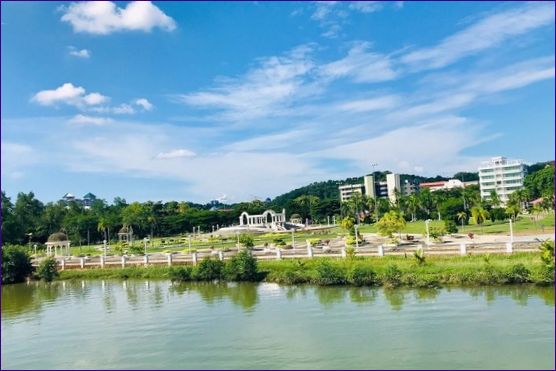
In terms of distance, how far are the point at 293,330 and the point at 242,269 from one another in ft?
37.9

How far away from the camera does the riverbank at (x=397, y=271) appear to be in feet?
71.7

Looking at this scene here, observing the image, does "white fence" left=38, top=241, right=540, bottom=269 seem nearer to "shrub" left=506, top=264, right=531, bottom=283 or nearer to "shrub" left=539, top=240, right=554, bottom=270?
"shrub" left=506, top=264, right=531, bottom=283

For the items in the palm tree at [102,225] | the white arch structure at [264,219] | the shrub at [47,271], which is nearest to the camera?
the shrub at [47,271]

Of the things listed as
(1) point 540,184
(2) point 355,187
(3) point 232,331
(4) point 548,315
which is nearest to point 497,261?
(4) point 548,315

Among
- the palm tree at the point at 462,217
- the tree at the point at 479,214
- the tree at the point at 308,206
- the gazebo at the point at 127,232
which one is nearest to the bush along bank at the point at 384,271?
the palm tree at the point at 462,217

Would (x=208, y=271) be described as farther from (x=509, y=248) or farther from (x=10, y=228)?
(x=10, y=228)

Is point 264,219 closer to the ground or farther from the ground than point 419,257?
farther from the ground

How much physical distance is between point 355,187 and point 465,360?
418ft

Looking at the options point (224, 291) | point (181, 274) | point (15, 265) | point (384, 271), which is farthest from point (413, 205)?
point (15, 265)

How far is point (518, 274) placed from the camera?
21578mm

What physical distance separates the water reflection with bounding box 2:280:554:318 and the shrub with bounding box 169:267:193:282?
0.58m

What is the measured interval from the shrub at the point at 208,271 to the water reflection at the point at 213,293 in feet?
2.14

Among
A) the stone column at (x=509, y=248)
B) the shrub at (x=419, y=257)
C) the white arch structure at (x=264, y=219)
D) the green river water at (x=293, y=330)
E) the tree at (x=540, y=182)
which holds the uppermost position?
the tree at (x=540, y=182)

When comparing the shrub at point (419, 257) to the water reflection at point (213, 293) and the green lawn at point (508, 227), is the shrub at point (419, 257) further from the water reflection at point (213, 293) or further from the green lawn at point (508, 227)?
the green lawn at point (508, 227)
